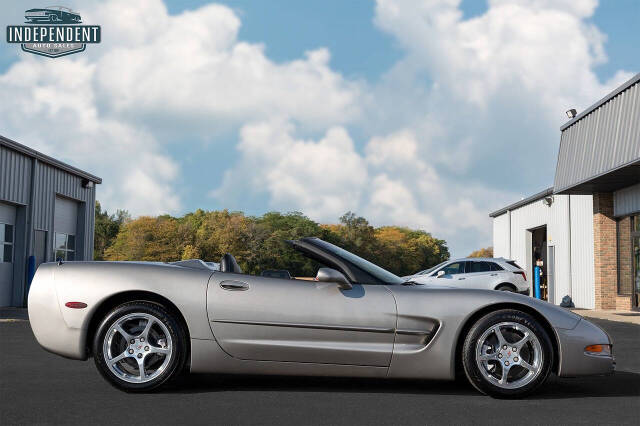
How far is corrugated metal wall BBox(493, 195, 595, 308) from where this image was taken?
2427 centimetres

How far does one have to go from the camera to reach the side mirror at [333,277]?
548 centimetres

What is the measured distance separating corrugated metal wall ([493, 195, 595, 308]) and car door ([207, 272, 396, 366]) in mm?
20058

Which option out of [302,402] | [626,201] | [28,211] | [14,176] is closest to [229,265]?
[302,402]

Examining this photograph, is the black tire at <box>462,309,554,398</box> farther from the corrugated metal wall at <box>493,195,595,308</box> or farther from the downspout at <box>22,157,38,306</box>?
the downspout at <box>22,157,38,306</box>

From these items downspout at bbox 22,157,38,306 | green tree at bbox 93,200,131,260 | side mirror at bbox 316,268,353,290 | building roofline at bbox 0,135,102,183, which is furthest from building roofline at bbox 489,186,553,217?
green tree at bbox 93,200,131,260

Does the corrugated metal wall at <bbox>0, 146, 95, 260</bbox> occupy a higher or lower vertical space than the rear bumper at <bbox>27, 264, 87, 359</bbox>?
higher

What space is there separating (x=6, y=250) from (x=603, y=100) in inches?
743

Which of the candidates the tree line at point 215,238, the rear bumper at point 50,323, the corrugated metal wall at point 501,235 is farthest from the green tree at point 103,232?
the rear bumper at point 50,323

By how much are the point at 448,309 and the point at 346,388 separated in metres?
1.11

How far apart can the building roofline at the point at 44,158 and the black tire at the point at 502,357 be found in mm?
18885

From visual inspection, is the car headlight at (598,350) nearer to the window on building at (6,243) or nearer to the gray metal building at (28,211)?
the gray metal building at (28,211)

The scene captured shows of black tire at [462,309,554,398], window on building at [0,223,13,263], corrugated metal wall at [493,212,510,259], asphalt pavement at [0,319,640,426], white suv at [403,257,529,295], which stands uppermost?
corrugated metal wall at [493,212,510,259]

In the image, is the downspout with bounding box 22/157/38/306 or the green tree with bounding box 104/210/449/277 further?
the green tree with bounding box 104/210/449/277

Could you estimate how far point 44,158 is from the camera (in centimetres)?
2388
